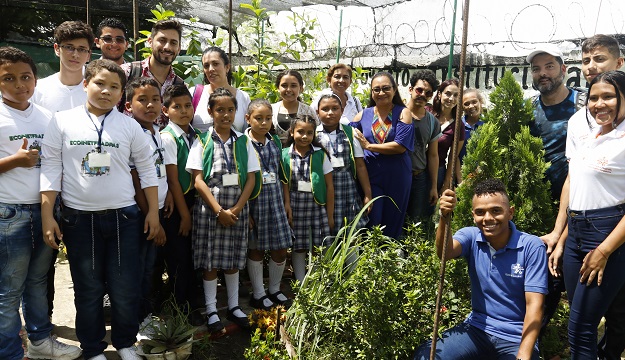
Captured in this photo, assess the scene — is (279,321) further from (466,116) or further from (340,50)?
(340,50)

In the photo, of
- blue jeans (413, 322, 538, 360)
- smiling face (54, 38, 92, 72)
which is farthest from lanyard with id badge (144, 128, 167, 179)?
blue jeans (413, 322, 538, 360)

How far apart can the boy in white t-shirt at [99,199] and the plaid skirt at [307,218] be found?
1.26m

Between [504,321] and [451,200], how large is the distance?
0.81m

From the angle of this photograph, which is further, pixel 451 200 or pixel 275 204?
pixel 275 204

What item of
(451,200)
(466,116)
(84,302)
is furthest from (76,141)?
(466,116)

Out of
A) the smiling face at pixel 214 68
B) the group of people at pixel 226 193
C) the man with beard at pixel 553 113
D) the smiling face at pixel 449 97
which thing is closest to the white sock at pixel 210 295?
the group of people at pixel 226 193

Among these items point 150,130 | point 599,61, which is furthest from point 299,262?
point 599,61

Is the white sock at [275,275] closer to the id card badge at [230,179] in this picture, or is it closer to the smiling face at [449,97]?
the id card badge at [230,179]

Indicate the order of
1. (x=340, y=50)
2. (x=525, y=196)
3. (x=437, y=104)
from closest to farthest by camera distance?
(x=525, y=196)
(x=437, y=104)
(x=340, y=50)

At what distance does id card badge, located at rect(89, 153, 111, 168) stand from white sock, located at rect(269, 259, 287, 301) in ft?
5.44

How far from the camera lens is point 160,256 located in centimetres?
387

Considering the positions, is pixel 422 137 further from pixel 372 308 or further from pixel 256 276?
pixel 372 308

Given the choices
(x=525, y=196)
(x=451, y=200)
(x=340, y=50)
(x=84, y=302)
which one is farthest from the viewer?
(x=340, y=50)

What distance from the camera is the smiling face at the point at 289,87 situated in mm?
4395
